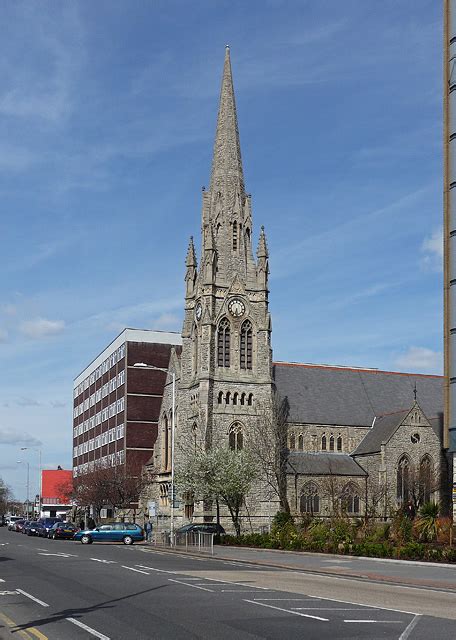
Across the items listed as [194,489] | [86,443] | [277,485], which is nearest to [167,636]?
[194,489]

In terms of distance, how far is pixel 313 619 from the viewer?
16.1 metres

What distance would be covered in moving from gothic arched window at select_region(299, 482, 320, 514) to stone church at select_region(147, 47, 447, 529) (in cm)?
10

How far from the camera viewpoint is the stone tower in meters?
74.9

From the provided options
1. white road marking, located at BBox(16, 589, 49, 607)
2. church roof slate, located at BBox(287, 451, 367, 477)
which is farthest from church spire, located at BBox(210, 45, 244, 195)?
white road marking, located at BBox(16, 589, 49, 607)

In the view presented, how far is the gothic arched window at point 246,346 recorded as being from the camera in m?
76.9

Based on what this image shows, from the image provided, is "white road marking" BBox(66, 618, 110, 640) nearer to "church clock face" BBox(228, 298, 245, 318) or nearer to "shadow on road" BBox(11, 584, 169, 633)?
"shadow on road" BBox(11, 584, 169, 633)

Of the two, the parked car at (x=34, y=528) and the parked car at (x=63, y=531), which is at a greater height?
the parked car at (x=63, y=531)

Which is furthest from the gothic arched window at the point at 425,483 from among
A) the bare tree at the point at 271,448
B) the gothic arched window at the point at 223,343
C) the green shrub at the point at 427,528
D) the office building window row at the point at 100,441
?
the office building window row at the point at 100,441

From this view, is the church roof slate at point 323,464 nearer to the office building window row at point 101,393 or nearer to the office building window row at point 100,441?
the office building window row at point 100,441

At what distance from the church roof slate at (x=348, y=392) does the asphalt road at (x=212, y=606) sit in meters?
55.1

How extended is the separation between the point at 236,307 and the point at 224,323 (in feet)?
5.77

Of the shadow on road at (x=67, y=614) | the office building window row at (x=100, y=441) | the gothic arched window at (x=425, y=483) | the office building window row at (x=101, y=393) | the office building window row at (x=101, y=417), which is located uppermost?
the office building window row at (x=101, y=393)

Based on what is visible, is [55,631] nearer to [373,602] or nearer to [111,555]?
[373,602]

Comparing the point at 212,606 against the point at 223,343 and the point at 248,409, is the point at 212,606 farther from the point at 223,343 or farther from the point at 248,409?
the point at 223,343
